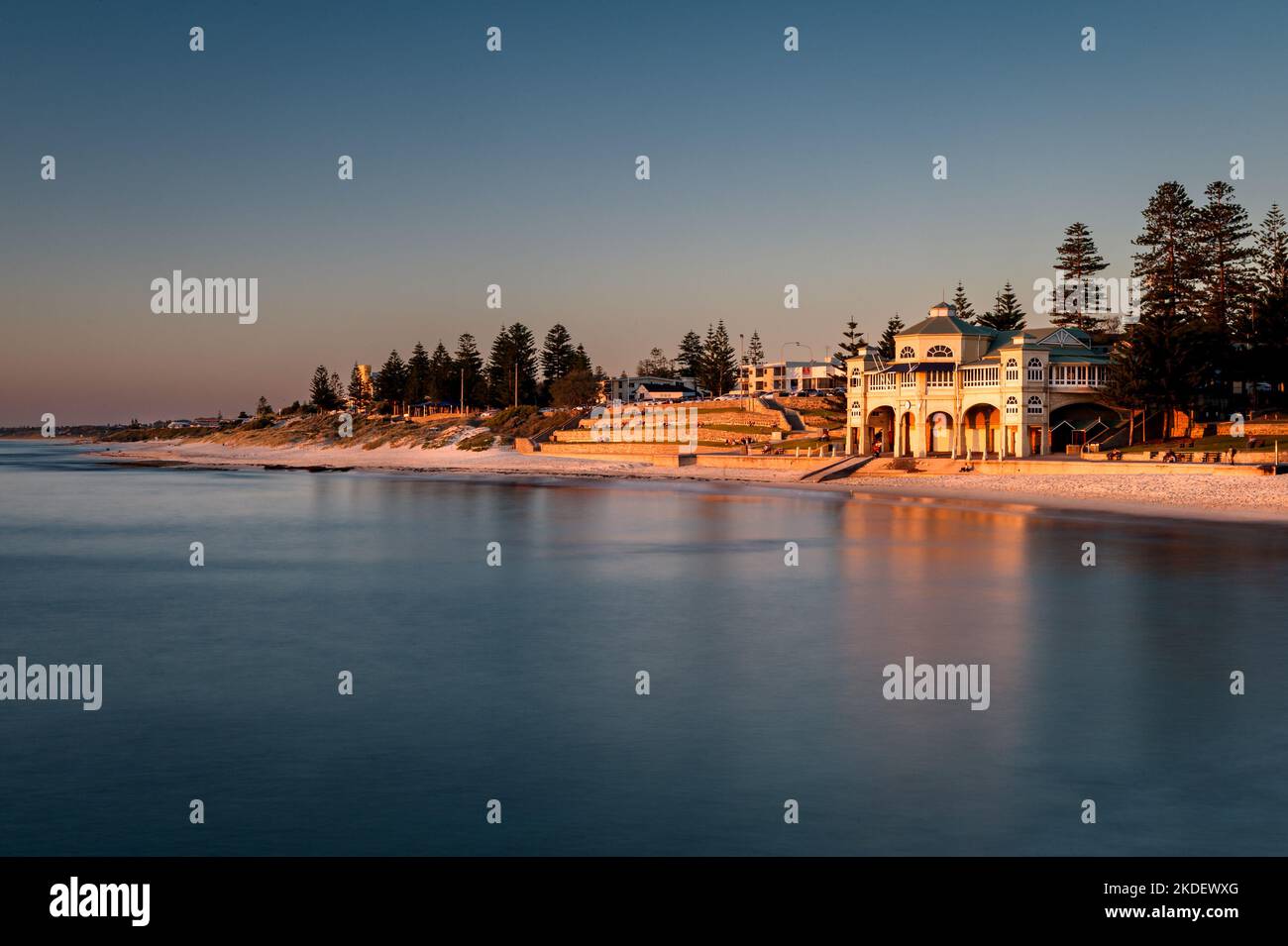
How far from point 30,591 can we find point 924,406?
5487 centimetres

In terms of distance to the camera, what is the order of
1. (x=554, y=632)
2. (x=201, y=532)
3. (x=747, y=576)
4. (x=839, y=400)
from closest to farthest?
(x=554, y=632), (x=747, y=576), (x=201, y=532), (x=839, y=400)

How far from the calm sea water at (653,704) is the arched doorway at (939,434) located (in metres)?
37.2

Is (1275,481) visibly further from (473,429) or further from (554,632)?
(473,429)

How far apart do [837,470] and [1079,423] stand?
1512 centimetres

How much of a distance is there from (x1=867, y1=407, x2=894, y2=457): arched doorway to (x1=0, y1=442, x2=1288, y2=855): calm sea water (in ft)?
133

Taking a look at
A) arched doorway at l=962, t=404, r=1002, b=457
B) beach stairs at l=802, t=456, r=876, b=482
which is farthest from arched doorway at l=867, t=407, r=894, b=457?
arched doorway at l=962, t=404, r=1002, b=457

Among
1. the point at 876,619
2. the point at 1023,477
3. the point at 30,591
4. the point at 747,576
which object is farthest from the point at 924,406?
the point at 30,591

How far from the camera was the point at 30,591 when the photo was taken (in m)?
28.2

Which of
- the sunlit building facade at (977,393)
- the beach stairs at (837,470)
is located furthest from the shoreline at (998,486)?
the sunlit building facade at (977,393)

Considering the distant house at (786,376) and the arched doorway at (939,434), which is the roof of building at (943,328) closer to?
the arched doorway at (939,434)

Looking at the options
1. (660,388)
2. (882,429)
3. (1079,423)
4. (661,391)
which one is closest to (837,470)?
(882,429)

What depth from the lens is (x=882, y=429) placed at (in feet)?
256

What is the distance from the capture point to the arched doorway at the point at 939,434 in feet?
241

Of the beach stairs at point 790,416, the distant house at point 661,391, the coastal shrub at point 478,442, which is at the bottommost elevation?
the coastal shrub at point 478,442
